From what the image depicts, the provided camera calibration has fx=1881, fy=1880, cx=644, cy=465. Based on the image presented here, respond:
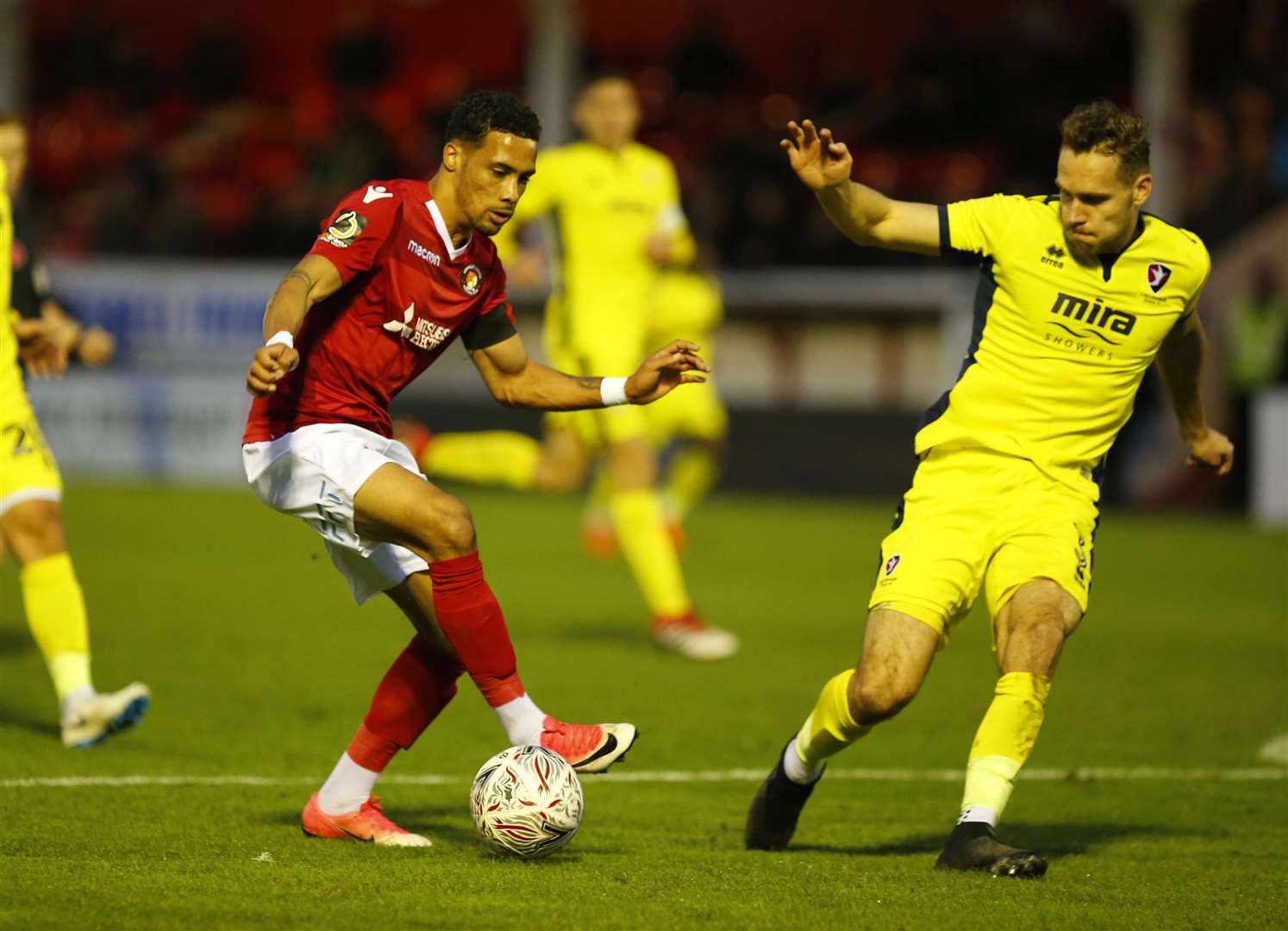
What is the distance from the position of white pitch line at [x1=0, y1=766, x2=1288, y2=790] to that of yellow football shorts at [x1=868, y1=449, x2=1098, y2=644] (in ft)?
4.99

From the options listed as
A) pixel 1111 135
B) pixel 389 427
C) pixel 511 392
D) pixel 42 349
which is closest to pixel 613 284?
pixel 42 349

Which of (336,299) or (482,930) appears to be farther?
(336,299)

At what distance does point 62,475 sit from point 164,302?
2124 millimetres

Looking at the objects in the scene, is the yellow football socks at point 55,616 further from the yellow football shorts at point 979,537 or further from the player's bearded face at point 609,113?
the player's bearded face at point 609,113

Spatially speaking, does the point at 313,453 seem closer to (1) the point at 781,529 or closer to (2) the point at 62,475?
(1) the point at 781,529

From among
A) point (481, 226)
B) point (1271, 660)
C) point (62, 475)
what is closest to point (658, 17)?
point (62, 475)

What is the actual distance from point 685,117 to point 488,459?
1191cm

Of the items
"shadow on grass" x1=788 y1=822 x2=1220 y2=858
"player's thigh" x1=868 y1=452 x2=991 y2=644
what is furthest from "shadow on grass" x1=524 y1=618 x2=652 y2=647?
"player's thigh" x1=868 y1=452 x2=991 y2=644

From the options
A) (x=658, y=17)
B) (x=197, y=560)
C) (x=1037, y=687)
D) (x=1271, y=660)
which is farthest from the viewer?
(x=658, y=17)

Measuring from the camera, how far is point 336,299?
17.1 ft

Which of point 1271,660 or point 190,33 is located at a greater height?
point 190,33

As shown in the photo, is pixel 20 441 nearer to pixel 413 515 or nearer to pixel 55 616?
pixel 55 616

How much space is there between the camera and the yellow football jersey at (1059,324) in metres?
5.31

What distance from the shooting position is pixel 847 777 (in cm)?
669
